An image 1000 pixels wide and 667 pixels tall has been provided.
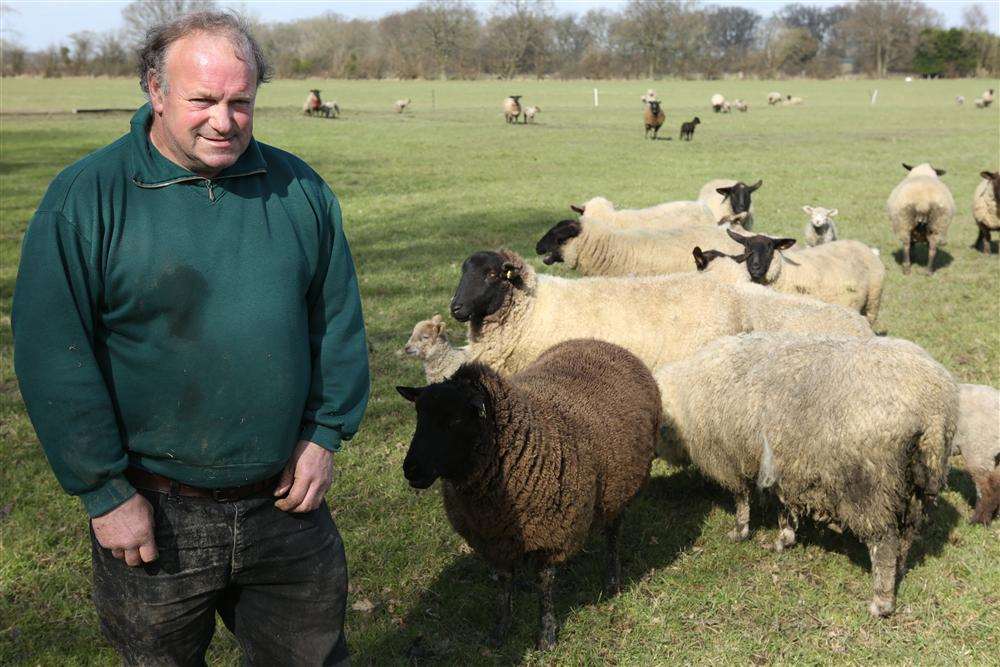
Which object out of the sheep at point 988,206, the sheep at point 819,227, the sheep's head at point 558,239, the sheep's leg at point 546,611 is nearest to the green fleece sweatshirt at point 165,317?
the sheep's leg at point 546,611

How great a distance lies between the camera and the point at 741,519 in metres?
5.07

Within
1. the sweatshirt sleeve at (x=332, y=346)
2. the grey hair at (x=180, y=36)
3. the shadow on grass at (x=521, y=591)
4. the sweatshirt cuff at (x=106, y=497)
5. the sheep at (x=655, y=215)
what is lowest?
the shadow on grass at (x=521, y=591)

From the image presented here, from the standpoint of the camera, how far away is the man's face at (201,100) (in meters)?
2.04

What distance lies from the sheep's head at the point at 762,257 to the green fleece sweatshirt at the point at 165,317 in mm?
6582

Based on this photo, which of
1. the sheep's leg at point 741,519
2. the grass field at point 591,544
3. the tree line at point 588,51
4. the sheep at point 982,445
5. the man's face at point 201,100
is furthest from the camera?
the tree line at point 588,51

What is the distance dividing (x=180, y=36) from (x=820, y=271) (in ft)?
26.4

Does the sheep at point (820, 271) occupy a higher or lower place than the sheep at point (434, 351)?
higher

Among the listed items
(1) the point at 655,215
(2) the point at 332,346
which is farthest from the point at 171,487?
(1) the point at 655,215

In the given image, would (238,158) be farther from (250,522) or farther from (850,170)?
(850,170)

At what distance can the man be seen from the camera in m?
1.96

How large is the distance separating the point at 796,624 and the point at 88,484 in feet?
11.8

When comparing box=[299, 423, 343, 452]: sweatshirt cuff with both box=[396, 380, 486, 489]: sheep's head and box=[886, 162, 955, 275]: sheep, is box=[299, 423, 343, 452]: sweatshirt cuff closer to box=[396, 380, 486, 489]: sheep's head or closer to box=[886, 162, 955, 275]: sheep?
box=[396, 380, 486, 489]: sheep's head

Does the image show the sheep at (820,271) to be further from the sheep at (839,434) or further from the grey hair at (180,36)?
the grey hair at (180,36)

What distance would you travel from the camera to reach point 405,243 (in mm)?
12852
